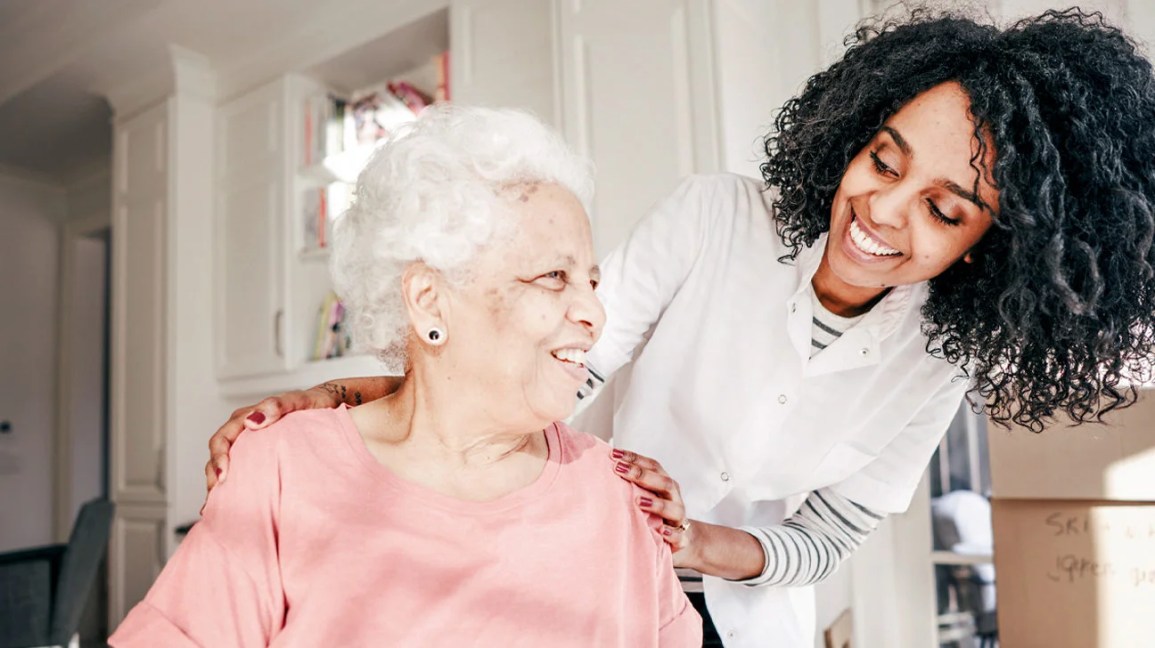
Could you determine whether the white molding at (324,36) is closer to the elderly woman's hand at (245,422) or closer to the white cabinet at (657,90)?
the white cabinet at (657,90)

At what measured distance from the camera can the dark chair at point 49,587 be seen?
2.43 m

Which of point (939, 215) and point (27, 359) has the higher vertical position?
point (27, 359)

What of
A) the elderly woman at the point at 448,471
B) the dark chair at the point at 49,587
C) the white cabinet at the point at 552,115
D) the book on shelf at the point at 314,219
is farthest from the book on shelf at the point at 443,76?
the elderly woman at the point at 448,471

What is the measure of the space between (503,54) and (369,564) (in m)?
2.42

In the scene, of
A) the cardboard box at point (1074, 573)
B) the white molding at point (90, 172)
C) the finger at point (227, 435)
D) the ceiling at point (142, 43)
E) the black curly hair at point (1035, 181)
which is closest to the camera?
the finger at point (227, 435)

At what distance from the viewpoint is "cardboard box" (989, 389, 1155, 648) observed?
5.37 ft

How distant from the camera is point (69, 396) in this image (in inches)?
222

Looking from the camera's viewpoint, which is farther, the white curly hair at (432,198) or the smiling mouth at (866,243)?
the smiling mouth at (866,243)

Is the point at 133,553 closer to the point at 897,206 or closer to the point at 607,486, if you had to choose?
the point at 607,486

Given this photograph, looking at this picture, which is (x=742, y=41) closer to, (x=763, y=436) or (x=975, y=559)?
(x=763, y=436)

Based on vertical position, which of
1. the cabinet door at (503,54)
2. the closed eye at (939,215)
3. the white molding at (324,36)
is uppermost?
the white molding at (324,36)

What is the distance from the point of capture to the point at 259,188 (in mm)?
3842

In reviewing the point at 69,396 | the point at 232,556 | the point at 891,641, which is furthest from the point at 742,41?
the point at 69,396

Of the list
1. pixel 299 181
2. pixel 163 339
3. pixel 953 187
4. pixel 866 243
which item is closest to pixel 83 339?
pixel 163 339
